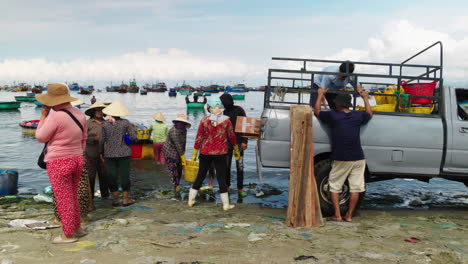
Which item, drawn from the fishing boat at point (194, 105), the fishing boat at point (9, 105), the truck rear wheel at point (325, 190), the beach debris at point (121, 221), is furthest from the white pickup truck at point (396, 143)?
the fishing boat at point (9, 105)

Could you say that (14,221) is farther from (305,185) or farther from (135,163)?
(135,163)

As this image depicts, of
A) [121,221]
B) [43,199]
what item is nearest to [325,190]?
[121,221]

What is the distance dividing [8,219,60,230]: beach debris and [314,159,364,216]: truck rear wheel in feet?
12.7

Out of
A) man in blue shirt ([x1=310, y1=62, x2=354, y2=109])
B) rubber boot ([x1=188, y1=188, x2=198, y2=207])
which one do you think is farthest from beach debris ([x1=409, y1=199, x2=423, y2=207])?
rubber boot ([x1=188, y1=188, x2=198, y2=207])

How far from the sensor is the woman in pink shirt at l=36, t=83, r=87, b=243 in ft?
14.9

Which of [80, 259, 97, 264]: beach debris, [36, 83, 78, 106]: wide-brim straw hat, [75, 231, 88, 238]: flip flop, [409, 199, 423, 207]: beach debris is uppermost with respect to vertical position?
[36, 83, 78, 106]: wide-brim straw hat

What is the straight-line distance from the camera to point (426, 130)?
585cm

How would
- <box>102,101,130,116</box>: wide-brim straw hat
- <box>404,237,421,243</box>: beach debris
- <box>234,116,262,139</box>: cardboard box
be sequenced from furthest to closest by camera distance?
<box>102,101,130,116</box>: wide-brim straw hat < <box>234,116,262,139</box>: cardboard box < <box>404,237,421,243</box>: beach debris

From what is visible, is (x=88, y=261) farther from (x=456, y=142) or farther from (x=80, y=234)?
(x=456, y=142)

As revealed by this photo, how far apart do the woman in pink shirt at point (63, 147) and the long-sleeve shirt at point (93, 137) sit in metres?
1.61

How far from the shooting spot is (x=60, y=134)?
4570mm

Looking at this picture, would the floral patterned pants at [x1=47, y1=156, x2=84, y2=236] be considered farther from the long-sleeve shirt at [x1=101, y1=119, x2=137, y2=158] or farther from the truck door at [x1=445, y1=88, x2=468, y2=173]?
the truck door at [x1=445, y1=88, x2=468, y2=173]

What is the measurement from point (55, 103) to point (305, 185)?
344cm

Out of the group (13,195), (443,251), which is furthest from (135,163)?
(443,251)
